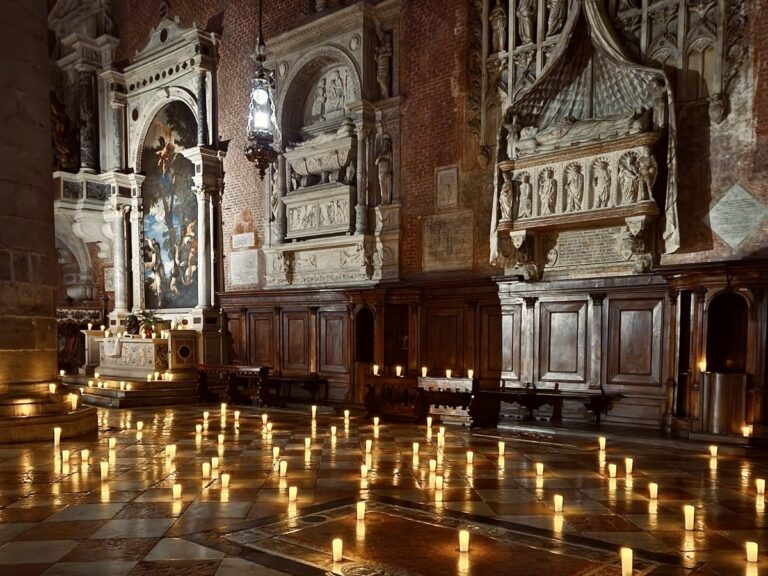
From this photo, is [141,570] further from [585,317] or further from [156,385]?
[156,385]

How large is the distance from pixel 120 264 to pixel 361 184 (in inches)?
380

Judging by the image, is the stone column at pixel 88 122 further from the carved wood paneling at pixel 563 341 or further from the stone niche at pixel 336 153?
the carved wood paneling at pixel 563 341

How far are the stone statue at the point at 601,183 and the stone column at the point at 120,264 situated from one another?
1464 centimetres

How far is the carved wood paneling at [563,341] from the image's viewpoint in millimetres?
10688

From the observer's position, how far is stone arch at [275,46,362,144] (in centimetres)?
1435

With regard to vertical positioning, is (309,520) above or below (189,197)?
below

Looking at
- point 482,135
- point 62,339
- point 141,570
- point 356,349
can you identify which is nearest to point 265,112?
point 482,135

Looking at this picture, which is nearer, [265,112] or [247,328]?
[265,112]

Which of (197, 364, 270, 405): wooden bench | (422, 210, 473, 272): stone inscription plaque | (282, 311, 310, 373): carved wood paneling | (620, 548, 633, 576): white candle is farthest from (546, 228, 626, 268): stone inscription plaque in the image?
(620, 548, 633, 576): white candle

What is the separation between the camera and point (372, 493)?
6113 millimetres

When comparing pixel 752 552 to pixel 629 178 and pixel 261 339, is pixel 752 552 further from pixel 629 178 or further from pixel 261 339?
pixel 261 339

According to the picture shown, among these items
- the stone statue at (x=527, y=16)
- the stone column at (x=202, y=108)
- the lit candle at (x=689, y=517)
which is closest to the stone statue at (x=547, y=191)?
the stone statue at (x=527, y=16)

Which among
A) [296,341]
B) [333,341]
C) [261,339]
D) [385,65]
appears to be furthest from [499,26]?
[261,339]

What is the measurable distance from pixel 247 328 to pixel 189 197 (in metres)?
4.53
